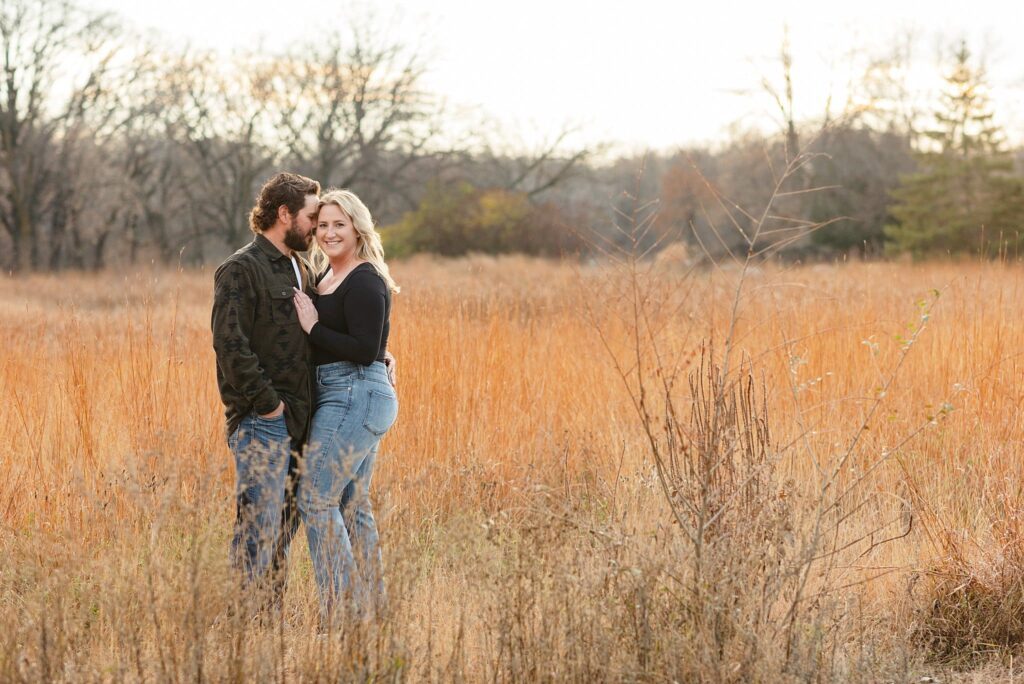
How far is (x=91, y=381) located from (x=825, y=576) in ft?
14.2

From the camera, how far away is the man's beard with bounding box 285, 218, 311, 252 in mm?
3633

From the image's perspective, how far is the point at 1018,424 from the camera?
4922mm

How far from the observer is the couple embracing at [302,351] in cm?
339

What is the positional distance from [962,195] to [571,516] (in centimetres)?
2537

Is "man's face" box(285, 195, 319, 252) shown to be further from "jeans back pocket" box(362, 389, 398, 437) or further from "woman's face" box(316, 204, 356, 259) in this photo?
"jeans back pocket" box(362, 389, 398, 437)

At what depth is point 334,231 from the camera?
11.6ft

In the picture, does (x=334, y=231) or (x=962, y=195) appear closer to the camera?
(x=334, y=231)

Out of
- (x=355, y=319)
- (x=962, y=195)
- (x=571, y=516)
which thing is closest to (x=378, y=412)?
(x=355, y=319)

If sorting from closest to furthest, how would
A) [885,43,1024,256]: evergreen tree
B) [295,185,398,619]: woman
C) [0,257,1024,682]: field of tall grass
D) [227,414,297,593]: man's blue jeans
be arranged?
[0,257,1024,682]: field of tall grass → [227,414,297,593]: man's blue jeans → [295,185,398,619]: woman → [885,43,1024,256]: evergreen tree

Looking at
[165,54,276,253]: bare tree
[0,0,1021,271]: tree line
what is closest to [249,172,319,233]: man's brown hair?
[0,0,1021,271]: tree line

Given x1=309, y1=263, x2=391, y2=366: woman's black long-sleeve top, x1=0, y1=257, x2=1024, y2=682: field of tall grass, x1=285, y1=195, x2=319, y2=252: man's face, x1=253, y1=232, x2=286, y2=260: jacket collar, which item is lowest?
x1=0, y1=257, x2=1024, y2=682: field of tall grass

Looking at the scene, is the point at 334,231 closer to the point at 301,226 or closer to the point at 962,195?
the point at 301,226

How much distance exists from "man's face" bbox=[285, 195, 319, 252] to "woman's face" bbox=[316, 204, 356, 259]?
0.10 metres

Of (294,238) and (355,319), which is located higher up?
(294,238)
